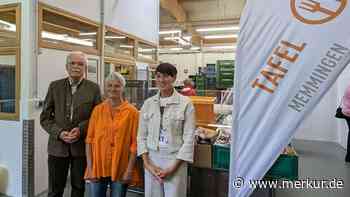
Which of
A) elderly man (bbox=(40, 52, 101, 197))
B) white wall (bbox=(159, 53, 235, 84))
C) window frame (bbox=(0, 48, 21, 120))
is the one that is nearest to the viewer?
elderly man (bbox=(40, 52, 101, 197))

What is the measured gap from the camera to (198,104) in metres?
2.81

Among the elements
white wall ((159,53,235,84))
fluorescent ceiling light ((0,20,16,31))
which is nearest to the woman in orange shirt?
fluorescent ceiling light ((0,20,16,31))

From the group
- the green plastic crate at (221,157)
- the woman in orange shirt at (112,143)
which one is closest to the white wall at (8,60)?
the woman in orange shirt at (112,143)

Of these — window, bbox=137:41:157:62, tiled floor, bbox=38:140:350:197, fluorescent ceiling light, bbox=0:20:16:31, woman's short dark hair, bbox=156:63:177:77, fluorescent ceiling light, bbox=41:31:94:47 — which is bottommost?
tiled floor, bbox=38:140:350:197

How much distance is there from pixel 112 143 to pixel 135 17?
13.6ft

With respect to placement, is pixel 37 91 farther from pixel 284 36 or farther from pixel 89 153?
pixel 284 36

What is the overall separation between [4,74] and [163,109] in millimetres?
2454

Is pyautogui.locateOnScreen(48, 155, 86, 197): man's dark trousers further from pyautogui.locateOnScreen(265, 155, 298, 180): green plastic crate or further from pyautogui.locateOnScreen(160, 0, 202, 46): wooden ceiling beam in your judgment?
pyautogui.locateOnScreen(160, 0, 202, 46): wooden ceiling beam

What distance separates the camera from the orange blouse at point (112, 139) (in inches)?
80.7

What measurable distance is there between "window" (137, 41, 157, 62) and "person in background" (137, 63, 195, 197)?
13.9ft

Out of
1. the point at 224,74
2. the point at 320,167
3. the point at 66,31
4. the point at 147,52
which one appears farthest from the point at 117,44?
the point at 320,167

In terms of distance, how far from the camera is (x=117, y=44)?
525 centimetres

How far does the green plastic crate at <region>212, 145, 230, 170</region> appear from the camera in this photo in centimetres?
224

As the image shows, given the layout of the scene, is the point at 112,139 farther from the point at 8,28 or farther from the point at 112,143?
the point at 8,28
